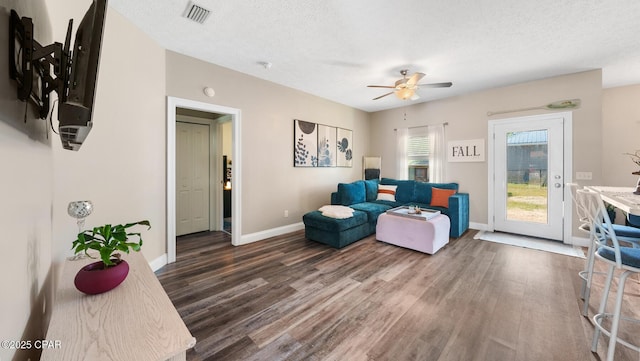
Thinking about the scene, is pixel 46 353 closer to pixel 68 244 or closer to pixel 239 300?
pixel 68 244

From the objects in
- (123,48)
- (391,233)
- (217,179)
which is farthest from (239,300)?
(217,179)

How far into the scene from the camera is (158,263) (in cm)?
284

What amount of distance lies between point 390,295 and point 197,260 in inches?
96.3

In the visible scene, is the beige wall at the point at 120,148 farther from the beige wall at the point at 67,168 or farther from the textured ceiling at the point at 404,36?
the textured ceiling at the point at 404,36

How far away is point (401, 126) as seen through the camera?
5719 millimetres

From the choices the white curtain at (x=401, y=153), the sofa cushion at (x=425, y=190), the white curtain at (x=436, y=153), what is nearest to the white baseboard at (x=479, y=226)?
the sofa cushion at (x=425, y=190)

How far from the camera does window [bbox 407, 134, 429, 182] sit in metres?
5.36

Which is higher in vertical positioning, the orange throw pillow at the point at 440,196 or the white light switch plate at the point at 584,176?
the white light switch plate at the point at 584,176

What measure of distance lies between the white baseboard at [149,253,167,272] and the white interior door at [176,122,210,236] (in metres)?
1.37

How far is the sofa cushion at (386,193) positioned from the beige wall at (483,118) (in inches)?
30.0

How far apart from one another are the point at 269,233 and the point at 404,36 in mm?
3449

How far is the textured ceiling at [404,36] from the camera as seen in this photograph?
2191 millimetres

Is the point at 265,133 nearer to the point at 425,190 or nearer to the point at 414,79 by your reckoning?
the point at 414,79

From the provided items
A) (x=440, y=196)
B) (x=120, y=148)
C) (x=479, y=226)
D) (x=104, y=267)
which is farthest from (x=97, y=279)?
(x=479, y=226)
